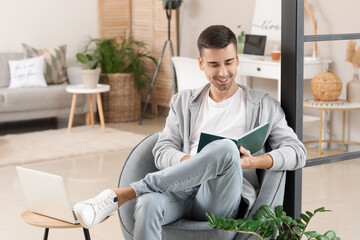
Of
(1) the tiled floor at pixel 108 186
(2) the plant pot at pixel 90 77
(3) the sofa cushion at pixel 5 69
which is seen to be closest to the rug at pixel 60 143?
(1) the tiled floor at pixel 108 186

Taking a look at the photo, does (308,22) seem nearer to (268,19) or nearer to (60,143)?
(268,19)

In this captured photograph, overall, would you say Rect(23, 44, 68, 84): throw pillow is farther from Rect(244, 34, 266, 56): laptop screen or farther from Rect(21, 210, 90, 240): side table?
Rect(21, 210, 90, 240): side table

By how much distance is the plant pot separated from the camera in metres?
6.36

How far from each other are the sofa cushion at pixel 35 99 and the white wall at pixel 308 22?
1.39 metres

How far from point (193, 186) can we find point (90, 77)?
4004mm

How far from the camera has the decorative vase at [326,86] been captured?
5.13 meters

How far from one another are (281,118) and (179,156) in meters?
0.43

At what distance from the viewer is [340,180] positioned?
4562 millimetres

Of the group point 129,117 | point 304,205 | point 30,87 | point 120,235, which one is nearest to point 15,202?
point 120,235

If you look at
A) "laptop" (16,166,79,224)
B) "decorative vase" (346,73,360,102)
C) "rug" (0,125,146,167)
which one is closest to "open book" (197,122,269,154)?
"laptop" (16,166,79,224)

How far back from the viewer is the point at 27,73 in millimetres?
6730

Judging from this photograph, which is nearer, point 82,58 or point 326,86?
point 326,86

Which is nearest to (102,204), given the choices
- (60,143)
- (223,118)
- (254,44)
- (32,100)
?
(223,118)

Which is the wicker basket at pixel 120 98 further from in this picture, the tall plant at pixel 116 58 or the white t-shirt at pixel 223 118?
the white t-shirt at pixel 223 118
